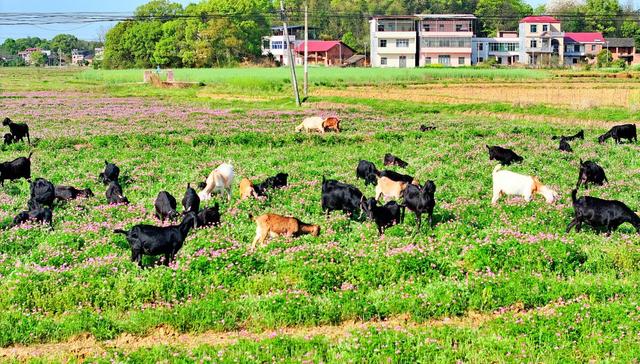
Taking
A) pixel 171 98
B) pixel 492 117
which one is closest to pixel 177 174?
pixel 492 117

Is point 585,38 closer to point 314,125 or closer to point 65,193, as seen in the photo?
point 314,125

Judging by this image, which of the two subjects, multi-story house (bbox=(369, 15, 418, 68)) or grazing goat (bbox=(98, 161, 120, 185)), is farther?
multi-story house (bbox=(369, 15, 418, 68))

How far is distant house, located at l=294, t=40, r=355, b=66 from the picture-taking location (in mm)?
144125

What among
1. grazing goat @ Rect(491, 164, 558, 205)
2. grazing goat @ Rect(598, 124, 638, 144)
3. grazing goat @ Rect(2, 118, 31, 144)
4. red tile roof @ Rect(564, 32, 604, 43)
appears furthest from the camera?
red tile roof @ Rect(564, 32, 604, 43)

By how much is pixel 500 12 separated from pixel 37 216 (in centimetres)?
17471

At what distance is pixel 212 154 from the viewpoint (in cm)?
2770

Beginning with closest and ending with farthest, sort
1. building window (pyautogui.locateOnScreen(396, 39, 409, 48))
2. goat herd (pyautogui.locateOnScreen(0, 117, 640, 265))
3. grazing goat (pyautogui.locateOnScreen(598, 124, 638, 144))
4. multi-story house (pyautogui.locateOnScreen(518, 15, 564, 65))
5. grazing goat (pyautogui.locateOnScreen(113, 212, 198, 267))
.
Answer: grazing goat (pyautogui.locateOnScreen(113, 212, 198, 267))
goat herd (pyautogui.locateOnScreen(0, 117, 640, 265))
grazing goat (pyautogui.locateOnScreen(598, 124, 638, 144))
building window (pyautogui.locateOnScreen(396, 39, 409, 48))
multi-story house (pyautogui.locateOnScreen(518, 15, 564, 65))

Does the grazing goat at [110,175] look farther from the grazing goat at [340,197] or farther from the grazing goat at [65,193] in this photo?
the grazing goat at [340,197]

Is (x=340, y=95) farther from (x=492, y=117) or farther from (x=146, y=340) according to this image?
(x=146, y=340)

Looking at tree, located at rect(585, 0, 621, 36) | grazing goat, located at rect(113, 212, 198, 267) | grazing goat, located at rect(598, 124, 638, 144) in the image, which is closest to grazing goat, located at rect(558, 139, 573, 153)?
grazing goat, located at rect(598, 124, 638, 144)

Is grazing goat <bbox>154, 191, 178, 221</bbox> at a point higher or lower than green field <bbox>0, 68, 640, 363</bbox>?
higher

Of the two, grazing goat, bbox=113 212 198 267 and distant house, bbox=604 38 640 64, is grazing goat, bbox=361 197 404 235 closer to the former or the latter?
grazing goat, bbox=113 212 198 267

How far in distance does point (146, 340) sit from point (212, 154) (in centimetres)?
1795

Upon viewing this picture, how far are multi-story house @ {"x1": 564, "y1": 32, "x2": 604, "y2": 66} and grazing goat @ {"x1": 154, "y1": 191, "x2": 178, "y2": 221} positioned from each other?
133m
